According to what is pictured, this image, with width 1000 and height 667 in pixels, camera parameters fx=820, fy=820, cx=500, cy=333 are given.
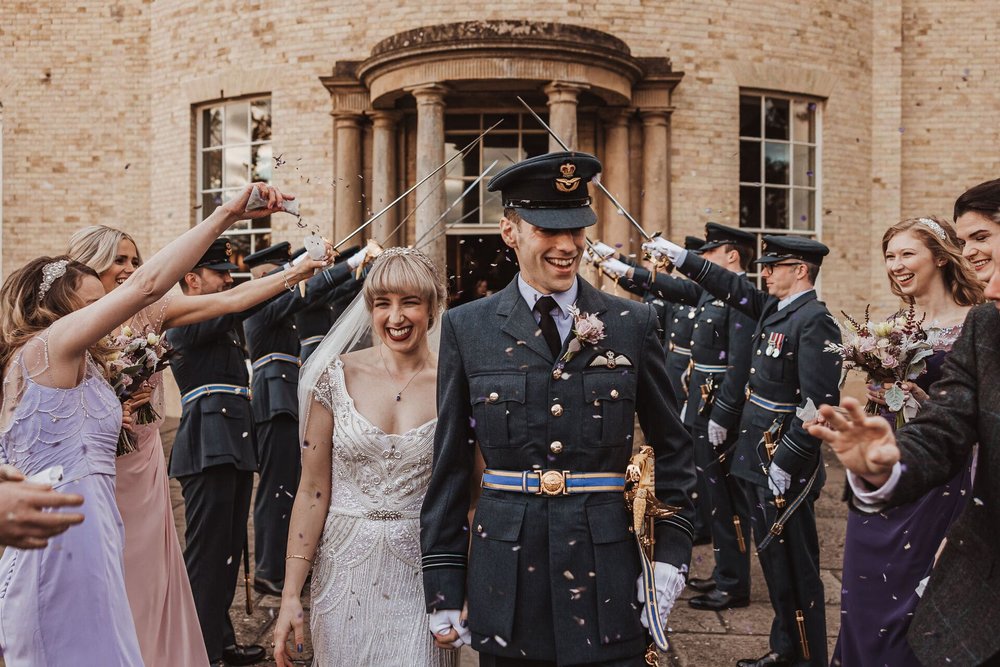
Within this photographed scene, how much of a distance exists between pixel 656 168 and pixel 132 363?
9627 millimetres

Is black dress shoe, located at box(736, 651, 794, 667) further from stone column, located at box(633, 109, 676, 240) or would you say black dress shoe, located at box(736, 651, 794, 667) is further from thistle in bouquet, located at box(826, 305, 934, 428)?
stone column, located at box(633, 109, 676, 240)

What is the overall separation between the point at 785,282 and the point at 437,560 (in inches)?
120

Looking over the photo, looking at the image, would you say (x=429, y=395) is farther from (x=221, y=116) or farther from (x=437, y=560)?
(x=221, y=116)

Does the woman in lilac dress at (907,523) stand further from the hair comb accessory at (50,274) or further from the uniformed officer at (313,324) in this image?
the uniformed officer at (313,324)

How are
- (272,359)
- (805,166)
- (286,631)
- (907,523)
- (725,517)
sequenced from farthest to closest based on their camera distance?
(805,166)
(272,359)
(725,517)
(907,523)
(286,631)

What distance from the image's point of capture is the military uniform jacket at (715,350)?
230 inches

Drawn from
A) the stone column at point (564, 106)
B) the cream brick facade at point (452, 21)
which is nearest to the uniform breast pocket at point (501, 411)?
the stone column at point (564, 106)

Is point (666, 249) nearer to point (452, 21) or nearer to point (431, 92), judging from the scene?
point (431, 92)

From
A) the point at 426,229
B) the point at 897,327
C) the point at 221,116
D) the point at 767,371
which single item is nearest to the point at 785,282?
the point at 767,371

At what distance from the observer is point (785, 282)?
15.3 ft

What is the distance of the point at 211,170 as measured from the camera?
13.5 m

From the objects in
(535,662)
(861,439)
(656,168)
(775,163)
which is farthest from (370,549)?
(775,163)

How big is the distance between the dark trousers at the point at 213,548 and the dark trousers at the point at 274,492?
1.03 metres

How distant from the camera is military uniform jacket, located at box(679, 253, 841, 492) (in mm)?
4238
